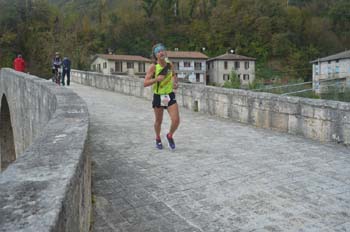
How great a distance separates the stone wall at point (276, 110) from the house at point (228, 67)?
161ft

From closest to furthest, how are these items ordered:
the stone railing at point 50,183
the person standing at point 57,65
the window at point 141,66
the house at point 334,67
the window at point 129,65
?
the stone railing at point 50,183 < the person standing at point 57,65 < the house at point 334,67 < the window at point 129,65 < the window at point 141,66

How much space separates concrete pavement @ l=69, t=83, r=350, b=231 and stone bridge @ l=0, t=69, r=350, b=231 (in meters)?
0.01

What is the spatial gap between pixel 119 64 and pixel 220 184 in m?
50.0

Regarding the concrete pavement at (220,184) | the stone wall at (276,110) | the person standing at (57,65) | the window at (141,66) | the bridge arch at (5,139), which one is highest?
the window at (141,66)

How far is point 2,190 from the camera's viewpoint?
1.77 metres

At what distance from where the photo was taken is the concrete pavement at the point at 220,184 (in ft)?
10.6

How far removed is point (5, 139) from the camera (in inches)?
741

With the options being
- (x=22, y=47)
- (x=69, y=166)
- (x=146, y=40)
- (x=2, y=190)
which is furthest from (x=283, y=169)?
(x=146, y=40)

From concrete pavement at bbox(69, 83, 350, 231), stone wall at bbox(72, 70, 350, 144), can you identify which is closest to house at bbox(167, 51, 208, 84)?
stone wall at bbox(72, 70, 350, 144)

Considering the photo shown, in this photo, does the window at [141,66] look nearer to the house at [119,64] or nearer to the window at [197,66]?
the house at [119,64]

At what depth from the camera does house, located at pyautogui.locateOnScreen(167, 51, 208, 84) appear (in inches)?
2303

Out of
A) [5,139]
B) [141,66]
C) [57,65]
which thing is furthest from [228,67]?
[57,65]

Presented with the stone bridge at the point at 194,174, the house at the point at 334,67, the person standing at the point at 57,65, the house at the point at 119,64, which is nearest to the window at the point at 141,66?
the house at the point at 119,64

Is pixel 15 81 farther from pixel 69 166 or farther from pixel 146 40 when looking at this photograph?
pixel 146 40
